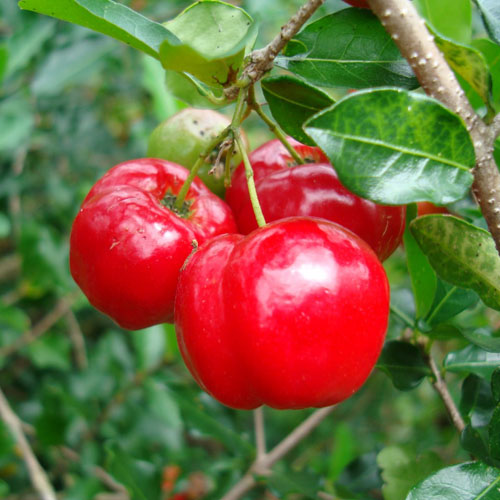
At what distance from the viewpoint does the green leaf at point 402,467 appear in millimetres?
1018

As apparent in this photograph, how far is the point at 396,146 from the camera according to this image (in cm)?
64

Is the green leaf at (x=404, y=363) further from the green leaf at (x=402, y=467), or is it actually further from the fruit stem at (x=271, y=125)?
the fruit stem at (x=271, y=125)

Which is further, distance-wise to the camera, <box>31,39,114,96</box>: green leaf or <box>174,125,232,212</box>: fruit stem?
<box>31,39,114,96</box>: green leaf

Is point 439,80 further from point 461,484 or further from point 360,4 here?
point 461,484

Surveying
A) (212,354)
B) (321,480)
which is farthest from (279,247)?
(321,480)

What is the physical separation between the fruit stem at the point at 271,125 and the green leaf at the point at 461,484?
1.53 ft

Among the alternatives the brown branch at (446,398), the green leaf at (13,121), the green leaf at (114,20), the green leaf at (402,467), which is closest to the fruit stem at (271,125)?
the green leaf at (114,20)

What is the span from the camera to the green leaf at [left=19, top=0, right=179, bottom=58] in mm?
703

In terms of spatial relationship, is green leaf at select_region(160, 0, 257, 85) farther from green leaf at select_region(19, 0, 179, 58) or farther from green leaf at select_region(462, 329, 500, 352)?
green leaf at select_region(462, 329, 500, 352)

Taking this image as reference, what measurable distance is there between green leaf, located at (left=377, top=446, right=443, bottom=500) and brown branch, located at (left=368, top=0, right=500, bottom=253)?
539 mm

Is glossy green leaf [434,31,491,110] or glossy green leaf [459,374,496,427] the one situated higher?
glossy green leaf [434,31,491,110]

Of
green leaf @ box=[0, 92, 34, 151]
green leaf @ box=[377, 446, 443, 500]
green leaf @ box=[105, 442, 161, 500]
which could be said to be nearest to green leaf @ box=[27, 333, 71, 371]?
green leaf @ box=[0, 92, 34, 151]

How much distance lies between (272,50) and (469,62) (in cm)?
25

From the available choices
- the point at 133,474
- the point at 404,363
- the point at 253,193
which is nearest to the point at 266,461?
the point at 133,474
